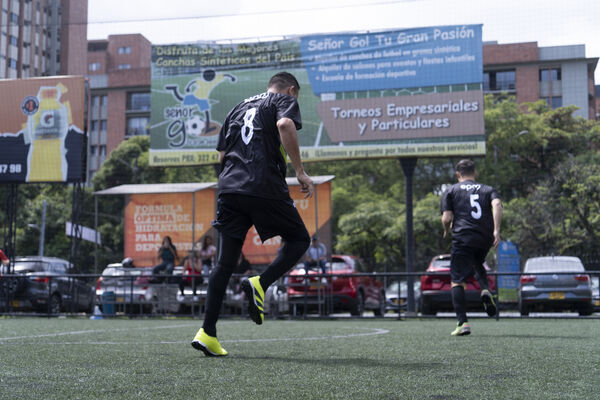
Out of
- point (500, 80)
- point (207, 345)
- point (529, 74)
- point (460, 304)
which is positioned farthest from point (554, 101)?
point (207, 345)

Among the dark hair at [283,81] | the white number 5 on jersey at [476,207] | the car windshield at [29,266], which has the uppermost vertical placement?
the dark hair at [283,81]

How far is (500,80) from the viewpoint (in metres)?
66.1

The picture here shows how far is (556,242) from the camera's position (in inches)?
1281

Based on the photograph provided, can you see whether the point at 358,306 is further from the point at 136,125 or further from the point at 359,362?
the point at 136,125

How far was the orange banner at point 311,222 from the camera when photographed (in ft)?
62.1

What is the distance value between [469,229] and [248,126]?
138 inches

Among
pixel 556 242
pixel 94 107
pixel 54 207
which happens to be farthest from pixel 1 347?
pixel 94 107

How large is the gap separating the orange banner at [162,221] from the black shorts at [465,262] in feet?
42.8

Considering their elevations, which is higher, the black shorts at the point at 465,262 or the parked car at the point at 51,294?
the black shorts at the point at 465,262

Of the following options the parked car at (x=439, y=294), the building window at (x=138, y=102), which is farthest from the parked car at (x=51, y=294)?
the building window at (x=138, y=102)

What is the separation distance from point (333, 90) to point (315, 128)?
1.21 meters

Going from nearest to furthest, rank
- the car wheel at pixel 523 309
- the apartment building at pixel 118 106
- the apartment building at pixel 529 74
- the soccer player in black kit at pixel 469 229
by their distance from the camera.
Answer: the soccer player in black kit at pixel 469 229 < the car wheel at pixel 523 309 < the apartment building at pixel 529 74 < the apartment building at pixel 118 106

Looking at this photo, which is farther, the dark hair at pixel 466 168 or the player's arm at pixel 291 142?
the dark hair at pixel 466 168

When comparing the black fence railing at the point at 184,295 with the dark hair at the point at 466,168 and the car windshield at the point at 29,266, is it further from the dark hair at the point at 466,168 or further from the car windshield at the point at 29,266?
the dark hair at the point at 466,168
